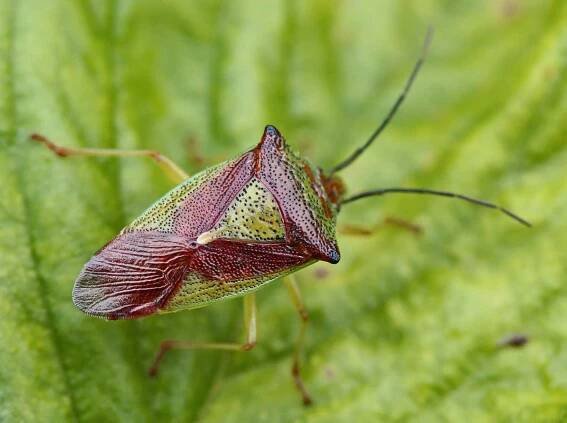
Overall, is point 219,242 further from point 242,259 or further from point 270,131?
point 270,131

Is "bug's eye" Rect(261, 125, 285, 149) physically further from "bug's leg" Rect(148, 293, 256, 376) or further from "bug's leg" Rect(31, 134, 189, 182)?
Result: "bug's leg" Rect(148, 293, 256, 376)

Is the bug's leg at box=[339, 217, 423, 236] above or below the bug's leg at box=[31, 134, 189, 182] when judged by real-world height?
below

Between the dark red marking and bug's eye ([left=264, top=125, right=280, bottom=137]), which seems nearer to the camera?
the dark red marking

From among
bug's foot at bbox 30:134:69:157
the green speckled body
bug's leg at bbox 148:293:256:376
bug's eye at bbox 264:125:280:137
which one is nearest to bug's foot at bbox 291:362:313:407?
bug's leg at bbox 148:293:256:376

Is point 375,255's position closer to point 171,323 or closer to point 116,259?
point 171,323

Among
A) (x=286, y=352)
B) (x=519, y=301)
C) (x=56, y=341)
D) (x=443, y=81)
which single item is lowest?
(x=286, y=352)

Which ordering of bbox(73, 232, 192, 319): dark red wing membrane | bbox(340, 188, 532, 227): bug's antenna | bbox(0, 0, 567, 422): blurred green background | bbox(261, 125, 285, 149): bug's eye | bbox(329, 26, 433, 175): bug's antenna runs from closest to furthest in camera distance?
bbox(73, 232, 192, 319): dark red wing membrane < bbox(0, 0, 567, 422): blurred green background < bbox(261, 125, 285, 149): bug's eye < bbox(340, 188, 532, 227): bug's antenna < bbox(329, 26, 433, 175): bug's antenna

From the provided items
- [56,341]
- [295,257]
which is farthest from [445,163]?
[56,341]
